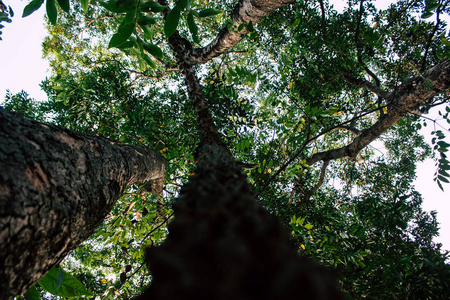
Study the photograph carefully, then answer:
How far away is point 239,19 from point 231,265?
4.73m

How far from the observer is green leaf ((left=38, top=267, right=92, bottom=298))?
118cm

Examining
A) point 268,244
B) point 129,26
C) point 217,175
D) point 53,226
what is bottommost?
point 53,226

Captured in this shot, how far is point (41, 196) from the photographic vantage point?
0.80 m

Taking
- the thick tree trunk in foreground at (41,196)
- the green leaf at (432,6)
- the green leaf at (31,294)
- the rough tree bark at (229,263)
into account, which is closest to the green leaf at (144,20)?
the thick tree trunk in foreground at (41,196)

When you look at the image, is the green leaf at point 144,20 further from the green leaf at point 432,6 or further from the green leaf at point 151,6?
the green leaf at point 432,6

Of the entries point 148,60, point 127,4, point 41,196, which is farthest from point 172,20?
point 41,196

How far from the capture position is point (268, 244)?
53 cm

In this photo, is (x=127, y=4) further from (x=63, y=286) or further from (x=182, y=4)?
(x=63, y=286)

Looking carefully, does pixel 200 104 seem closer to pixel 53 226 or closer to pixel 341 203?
pixel 53 226

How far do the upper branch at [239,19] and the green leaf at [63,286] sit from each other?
3122mm

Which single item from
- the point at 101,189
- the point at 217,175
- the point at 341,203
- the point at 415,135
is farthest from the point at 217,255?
the point at 415,135

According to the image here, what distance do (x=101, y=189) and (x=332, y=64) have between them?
4.91 m

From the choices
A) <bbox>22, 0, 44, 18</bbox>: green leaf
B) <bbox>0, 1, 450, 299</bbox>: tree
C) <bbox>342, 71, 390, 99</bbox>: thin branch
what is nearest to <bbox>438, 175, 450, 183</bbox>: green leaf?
<bbox>0, 1, 450, 299</bbox>: tree

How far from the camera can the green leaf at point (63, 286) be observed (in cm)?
118
